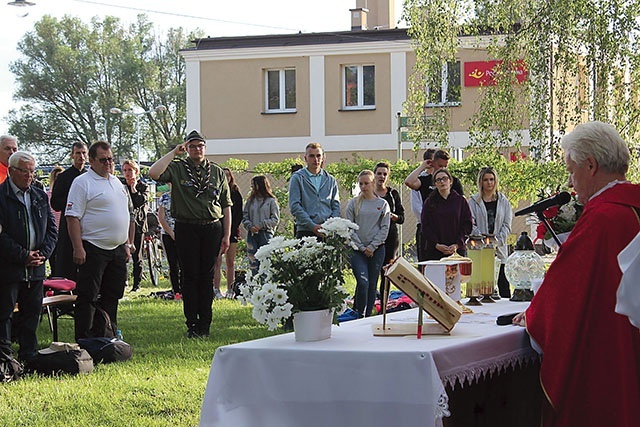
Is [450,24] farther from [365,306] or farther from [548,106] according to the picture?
[365,306]

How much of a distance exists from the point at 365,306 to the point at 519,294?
15.2 ft

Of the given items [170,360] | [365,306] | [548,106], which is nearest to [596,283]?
[170,360]

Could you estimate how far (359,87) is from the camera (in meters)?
30.0

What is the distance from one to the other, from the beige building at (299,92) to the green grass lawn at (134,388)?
19521 mm

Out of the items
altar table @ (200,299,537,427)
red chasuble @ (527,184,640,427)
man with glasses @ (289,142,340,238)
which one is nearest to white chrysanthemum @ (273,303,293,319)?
altar table @ (200,299,537,427)

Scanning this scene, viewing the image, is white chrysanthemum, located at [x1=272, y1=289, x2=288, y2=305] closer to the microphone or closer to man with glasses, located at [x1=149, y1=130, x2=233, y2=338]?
the microphone

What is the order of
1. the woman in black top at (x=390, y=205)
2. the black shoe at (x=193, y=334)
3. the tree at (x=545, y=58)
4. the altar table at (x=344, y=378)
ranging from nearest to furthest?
the altar table at (x=344, y=378), the black shoe at (x=193, y=334), the woman in black top at (x=390, y=205), the tree at (x=545, y=58)

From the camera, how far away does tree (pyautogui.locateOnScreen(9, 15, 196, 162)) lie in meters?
58.1

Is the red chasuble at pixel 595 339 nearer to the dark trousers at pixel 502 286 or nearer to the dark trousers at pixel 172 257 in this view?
the dark trousers at pixel 502 286

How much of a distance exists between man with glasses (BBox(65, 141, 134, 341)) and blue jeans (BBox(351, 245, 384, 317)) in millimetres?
2621

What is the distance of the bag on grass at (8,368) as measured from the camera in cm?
775

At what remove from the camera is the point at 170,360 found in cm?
848

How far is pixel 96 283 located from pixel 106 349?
661 mm

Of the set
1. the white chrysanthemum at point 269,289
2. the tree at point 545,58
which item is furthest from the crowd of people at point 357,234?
the tree at point 545,58
